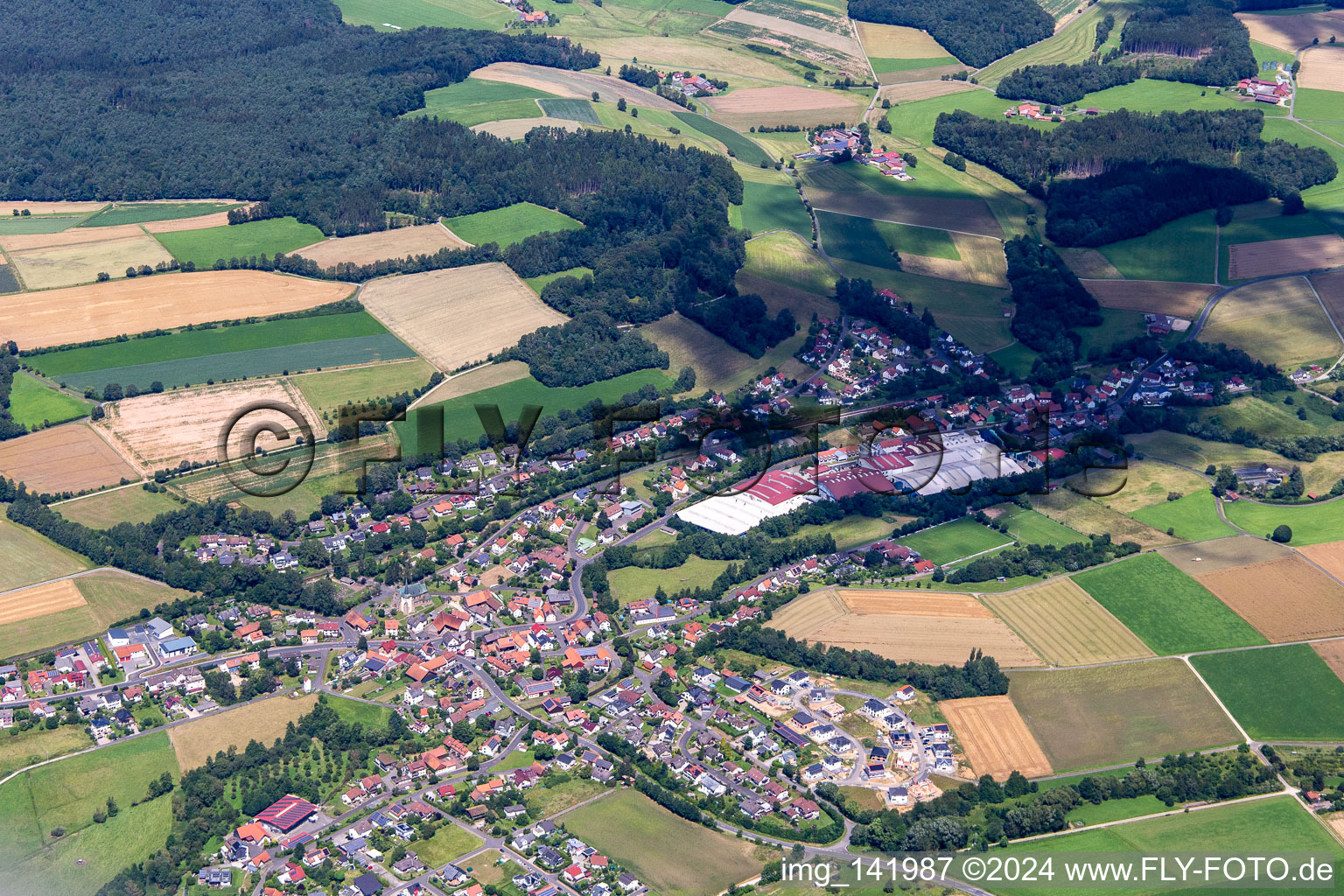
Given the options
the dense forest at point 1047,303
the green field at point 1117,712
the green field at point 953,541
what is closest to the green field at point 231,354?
the green field at point 953,541

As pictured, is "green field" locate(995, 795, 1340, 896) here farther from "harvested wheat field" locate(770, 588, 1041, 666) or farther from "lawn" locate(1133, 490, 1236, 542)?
"lawn" locate(1133, 490, 1236, 542)

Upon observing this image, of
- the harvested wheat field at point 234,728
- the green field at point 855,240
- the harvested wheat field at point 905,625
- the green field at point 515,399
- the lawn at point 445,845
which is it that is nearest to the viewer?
the lawn at point 445,845

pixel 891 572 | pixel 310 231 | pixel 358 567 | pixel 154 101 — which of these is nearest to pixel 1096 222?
pixel 891 572

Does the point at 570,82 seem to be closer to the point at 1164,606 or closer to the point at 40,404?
the point at 40,404

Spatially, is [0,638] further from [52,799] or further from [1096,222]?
[1096,222]

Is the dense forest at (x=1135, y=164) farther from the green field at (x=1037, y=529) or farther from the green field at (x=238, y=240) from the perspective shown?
the green field at (x=238, y=240)

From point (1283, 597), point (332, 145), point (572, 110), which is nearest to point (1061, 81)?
point (572, 110)
